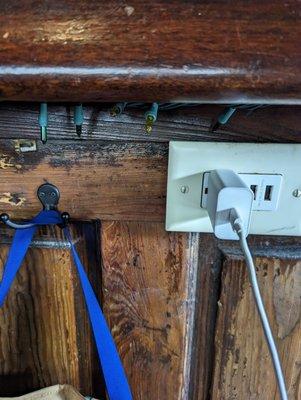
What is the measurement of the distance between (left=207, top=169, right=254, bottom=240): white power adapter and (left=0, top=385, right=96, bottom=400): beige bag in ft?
1.02

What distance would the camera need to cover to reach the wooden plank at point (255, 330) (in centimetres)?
48

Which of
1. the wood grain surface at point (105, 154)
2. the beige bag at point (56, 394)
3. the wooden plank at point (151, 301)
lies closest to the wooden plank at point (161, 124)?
the wood grain surface at point (105, 154)

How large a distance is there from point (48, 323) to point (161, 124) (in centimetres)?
31

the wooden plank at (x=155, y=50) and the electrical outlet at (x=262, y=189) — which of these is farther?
the electrical outlet at (x=262, y=189)

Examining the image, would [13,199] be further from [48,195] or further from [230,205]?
[230,205]

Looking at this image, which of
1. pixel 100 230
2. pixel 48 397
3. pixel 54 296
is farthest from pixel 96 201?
pixel 48 397

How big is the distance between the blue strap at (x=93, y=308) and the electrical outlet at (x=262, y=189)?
0.52 feet

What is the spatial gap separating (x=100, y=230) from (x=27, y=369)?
25 cm

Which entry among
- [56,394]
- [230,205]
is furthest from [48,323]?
[230,205]

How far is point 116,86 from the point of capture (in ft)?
1.00

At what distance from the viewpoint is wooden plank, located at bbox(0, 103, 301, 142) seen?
1.34ft

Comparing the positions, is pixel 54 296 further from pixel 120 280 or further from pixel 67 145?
pixel 67 145

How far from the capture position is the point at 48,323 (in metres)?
0.53

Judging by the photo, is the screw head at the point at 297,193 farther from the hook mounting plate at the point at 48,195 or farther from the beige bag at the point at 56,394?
the beige bag at the point at 56,394
